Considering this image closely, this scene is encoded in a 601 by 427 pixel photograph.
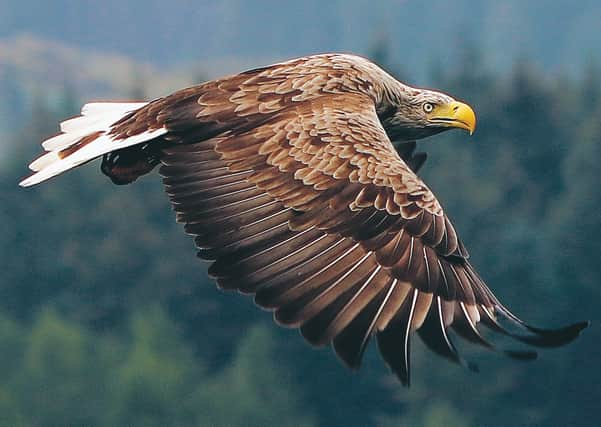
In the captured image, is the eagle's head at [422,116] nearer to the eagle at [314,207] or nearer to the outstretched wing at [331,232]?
the eagle at [314,207]

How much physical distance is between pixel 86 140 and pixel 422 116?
2.02m

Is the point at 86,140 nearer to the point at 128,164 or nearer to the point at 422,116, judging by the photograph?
the point at 128,164

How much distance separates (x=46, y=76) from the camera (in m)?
155

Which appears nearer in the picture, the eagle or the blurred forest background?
the eagle

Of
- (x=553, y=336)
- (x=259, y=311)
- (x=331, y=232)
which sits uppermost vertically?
(x=331, y=232)

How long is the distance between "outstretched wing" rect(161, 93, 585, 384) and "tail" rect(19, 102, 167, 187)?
15.4 inches

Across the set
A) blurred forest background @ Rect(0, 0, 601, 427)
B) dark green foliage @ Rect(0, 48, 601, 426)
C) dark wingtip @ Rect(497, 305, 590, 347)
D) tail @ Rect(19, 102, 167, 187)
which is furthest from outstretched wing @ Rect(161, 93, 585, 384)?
dark green foliage @ Rect(0, 48, 601, 426)

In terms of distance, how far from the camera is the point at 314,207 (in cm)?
784

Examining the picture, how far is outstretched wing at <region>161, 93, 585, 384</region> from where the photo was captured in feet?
23.8

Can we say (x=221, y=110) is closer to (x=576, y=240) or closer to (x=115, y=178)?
(x=115, y=178)

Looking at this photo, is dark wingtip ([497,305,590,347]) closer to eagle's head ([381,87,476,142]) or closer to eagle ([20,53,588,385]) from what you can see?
eagle ([20,53,588,385])

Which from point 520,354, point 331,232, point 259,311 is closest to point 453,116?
point 331,232

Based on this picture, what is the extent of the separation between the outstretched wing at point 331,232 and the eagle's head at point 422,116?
123 cm

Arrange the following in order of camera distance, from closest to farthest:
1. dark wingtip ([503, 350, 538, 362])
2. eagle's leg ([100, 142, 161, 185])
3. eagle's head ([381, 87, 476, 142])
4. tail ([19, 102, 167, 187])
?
dark wingtip ([503, 350, 538, 362]), tail ([19, 102, 167, 187]), eagle's leg ([100, 142, 161, 185]), eagle's head ([381, 87, 476, 142])
